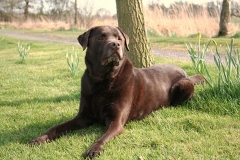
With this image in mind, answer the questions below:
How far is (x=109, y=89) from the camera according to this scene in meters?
3.54

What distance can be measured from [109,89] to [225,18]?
1274cm

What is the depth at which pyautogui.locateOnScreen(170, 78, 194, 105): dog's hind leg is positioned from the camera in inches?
165

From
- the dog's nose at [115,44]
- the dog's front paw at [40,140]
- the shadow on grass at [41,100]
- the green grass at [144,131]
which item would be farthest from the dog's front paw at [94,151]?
the shadow on grass at [41,100]

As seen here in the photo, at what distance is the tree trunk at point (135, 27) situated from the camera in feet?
17.9

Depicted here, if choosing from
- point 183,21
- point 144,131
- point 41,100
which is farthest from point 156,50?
point 144,131

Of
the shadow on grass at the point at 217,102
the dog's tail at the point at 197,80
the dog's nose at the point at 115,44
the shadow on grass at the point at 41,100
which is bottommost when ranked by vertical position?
the shadow on grass at the point at 41,100

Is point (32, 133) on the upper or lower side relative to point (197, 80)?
lower

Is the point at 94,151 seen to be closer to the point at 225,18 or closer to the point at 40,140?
the point at 40,140

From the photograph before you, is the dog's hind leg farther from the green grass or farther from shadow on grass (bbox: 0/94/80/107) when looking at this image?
shadow on grass (bbox: 0/94/80/107)

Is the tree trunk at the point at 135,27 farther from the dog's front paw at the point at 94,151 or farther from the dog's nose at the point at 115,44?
the dog's front paw at the point at 94,151

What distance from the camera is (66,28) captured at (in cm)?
3219

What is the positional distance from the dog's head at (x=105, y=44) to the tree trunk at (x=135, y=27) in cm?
179

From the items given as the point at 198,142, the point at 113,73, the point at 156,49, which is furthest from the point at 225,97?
the point at 156,49

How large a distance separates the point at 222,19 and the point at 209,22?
1.34 m
